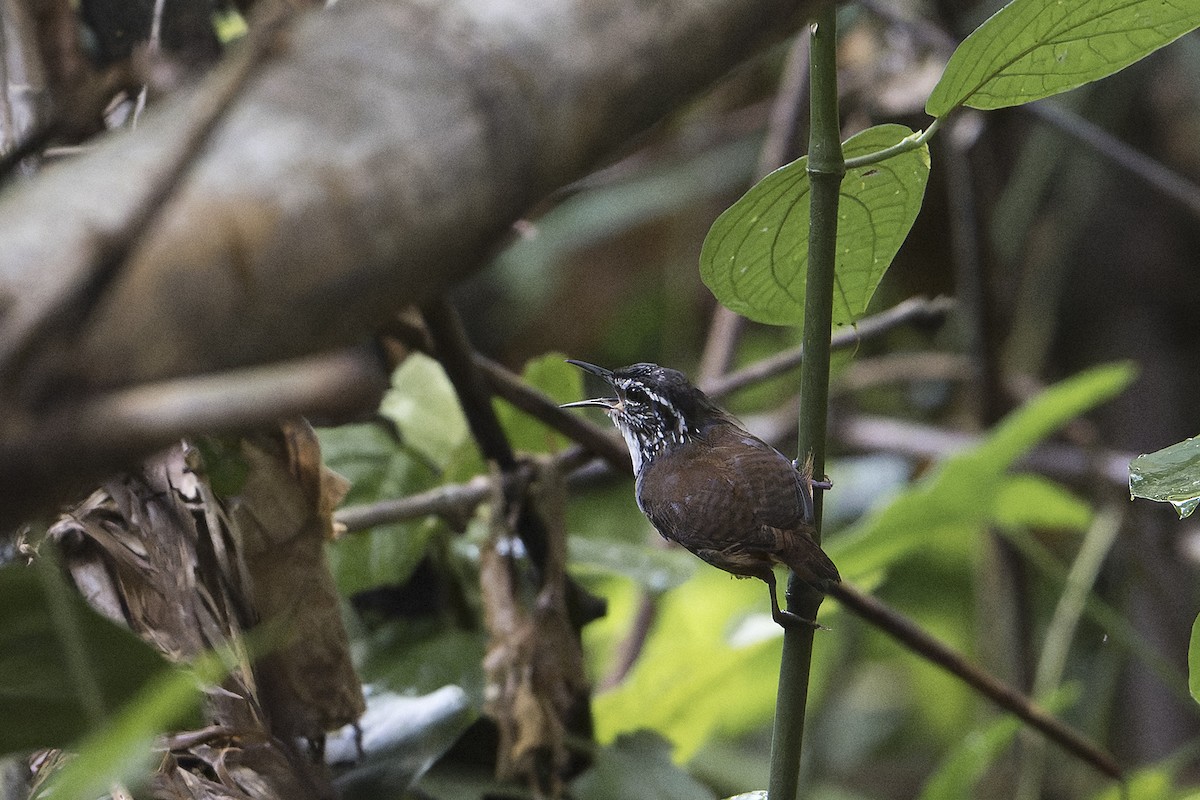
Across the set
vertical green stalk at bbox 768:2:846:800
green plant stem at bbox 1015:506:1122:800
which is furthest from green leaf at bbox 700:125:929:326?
green plant stem at bbox 1015:506:1122:800

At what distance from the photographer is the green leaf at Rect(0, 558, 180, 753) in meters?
0.50

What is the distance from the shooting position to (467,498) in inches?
40.3

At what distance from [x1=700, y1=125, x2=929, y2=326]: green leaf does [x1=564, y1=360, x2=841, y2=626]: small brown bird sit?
0.32 feet

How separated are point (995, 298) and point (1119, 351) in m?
1.03

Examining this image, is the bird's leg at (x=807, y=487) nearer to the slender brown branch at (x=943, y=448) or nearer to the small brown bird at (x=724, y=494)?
the small brown bird at (x=724, y=494)

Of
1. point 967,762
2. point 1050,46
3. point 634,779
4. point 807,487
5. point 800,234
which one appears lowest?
point 967,762

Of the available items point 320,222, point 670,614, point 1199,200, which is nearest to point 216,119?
point 320,222

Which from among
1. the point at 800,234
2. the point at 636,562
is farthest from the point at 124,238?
the point at 636,562

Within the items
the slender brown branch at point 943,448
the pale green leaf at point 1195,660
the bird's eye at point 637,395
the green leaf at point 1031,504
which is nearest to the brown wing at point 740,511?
the bird's eye at point 637,395

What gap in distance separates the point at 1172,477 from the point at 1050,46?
27cm

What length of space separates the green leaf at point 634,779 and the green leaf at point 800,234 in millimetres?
450

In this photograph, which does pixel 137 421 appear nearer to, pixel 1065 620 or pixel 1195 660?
pixel 1195 660

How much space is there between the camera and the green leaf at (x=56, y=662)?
1.65 feet

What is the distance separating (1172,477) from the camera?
69cm
